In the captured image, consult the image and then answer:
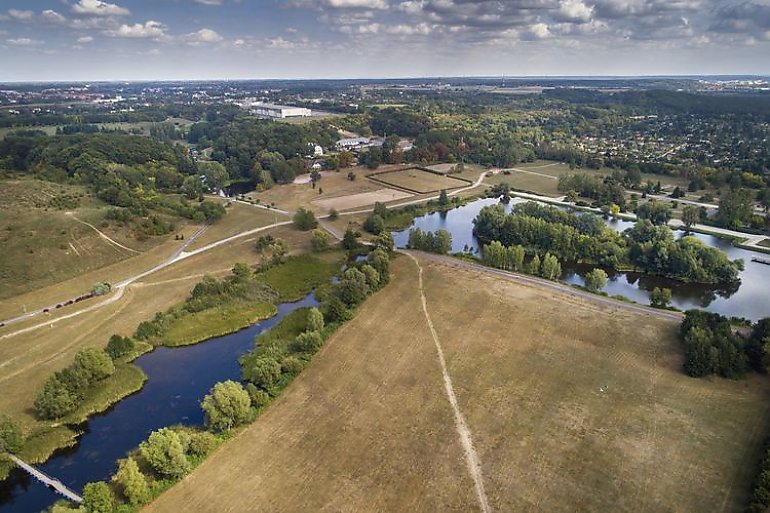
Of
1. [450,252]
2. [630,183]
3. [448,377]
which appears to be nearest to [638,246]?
[450,252]

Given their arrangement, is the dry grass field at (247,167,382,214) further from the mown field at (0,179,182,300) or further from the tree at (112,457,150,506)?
the tree at (112,457,150,506)

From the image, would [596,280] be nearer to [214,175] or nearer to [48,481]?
[48,481]

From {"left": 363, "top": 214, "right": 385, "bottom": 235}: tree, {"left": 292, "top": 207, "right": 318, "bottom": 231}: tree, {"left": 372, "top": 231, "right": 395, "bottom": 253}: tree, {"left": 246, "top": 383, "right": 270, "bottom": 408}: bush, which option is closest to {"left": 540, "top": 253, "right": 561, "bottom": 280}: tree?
{"left": 372, "top": 231, "right": 395, "bottom": 253}: tree

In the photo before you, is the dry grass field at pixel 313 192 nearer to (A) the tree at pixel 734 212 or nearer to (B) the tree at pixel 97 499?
(A) the tree at pixel 734 212

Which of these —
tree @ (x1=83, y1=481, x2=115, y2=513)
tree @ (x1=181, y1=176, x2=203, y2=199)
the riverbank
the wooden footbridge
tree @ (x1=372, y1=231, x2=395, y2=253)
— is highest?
tree @ (x1=181, y1=176, x2=203, y2=199)

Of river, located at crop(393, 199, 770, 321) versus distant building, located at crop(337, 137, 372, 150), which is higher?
distant building, located at crop(337, 137, 372, 150)
